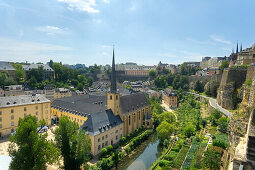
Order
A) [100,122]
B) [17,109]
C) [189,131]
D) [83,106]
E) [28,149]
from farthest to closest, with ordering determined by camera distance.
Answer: [83,106]
[17,109]
[189,131]
[100,122]
[28,149]

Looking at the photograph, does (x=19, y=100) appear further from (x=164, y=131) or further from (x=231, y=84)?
(x=231, y=84)

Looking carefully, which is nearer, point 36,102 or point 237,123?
point 237,123

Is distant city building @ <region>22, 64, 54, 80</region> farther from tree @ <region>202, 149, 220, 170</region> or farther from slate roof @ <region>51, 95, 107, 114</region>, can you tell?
tree @ <region>202, 149, 220, 170</region>

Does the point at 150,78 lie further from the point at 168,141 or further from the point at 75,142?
the point at 75,142

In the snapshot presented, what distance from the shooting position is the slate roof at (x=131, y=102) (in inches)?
1441

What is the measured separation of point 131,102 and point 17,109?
25.5 meters

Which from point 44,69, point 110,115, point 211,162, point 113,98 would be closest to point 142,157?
point 110,115

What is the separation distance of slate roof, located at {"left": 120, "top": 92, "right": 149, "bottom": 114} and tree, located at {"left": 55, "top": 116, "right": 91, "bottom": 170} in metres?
14.5

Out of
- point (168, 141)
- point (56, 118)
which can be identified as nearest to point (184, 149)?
point (168, 141)

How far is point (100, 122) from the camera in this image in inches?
1168

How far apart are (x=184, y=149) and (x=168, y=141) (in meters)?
5.11

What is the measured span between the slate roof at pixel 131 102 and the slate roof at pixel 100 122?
305 centimetres

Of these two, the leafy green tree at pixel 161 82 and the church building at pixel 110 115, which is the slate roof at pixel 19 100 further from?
the leafy green tree at pixel 161 82

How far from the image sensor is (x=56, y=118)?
4297cm
